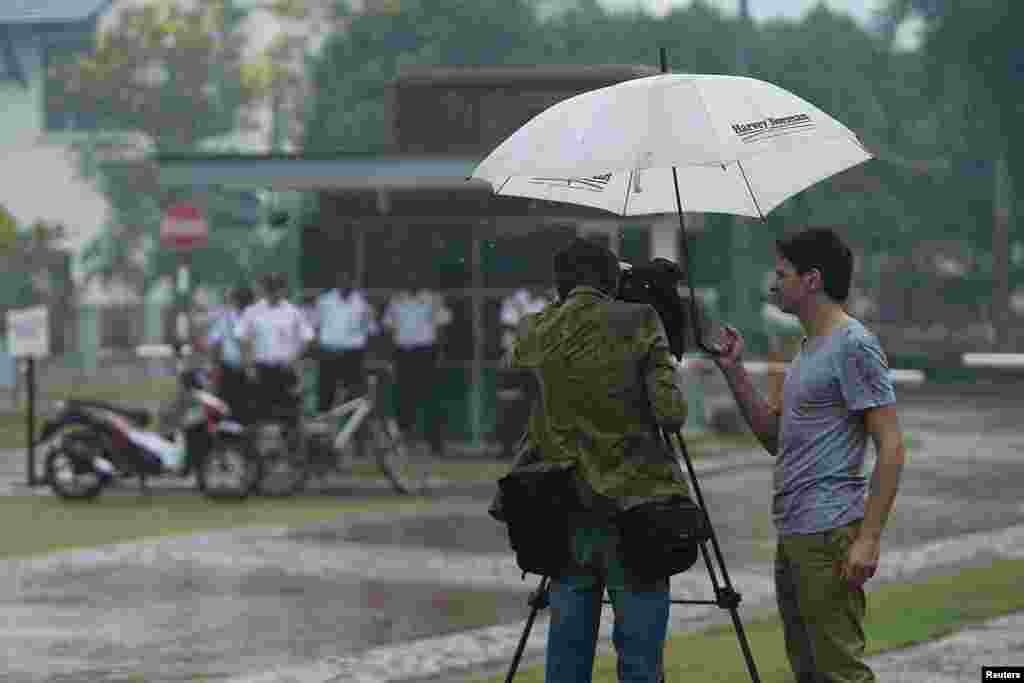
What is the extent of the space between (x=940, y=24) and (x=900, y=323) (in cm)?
1029

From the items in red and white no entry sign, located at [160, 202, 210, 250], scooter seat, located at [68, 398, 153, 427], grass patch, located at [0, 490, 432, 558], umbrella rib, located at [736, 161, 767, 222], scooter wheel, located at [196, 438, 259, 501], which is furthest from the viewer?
red and white no entry sign, located at [160, 202, 210, 250]

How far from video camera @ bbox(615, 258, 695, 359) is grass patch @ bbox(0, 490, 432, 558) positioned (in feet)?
29.6

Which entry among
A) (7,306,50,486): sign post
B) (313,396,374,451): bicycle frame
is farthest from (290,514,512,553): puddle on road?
(7,306,50,486): sign post

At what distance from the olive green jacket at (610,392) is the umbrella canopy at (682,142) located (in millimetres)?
451

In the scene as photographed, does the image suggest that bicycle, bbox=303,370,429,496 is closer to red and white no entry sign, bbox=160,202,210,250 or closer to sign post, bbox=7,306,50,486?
sign post, bbox=7,306,50,486

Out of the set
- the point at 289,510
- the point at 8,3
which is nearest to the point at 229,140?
the point at 8,3

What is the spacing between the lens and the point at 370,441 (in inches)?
789

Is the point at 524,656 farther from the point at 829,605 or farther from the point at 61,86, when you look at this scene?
the point at 61,86

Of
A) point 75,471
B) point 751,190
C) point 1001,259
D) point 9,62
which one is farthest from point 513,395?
point 9,62

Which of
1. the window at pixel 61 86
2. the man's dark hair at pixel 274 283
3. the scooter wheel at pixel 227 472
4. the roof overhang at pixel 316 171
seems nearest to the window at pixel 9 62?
the window at pixel 61 86

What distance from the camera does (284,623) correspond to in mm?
11641

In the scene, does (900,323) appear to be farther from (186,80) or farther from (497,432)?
(497,432)

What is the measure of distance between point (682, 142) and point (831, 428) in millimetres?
946

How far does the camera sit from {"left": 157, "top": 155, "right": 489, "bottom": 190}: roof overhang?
944 inches
